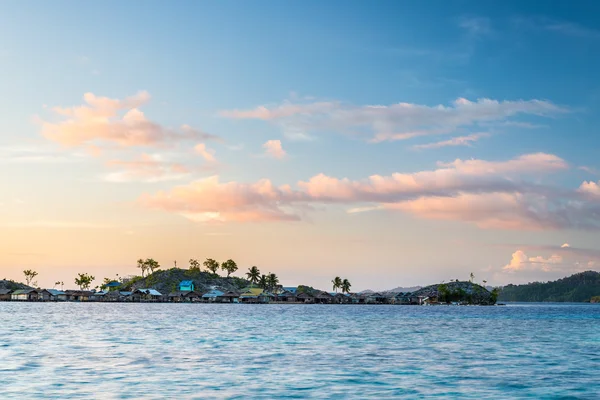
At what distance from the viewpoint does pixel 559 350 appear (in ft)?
196

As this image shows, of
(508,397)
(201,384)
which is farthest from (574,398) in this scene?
(201,384)

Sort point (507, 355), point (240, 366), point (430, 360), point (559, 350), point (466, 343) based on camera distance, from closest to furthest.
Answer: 1. point (240, 366)
2. point (430, 360)
3. point (507, 355)
4. point (559, 350)
5. point (466, 343)

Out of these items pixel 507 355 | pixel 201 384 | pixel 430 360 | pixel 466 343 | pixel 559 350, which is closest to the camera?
pixel 201 384

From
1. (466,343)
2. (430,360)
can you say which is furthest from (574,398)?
(466,343)

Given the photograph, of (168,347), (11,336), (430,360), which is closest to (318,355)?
(430,360)

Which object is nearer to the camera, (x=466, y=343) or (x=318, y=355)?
(x=318, y=355)

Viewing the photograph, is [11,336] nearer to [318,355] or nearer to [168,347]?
[168,347]

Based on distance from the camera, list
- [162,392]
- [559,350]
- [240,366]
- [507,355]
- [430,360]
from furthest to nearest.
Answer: [559,350] < [507,355] < [430,360] < [240,366] < [162,392]

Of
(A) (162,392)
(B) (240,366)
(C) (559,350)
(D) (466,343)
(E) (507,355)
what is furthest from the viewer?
(D) (466,343)

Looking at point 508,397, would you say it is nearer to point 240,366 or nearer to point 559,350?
point 240,366

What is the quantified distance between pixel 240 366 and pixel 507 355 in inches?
952

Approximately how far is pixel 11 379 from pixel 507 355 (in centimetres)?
3851

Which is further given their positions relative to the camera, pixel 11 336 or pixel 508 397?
pixel 11 336

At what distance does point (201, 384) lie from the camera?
34750mm
